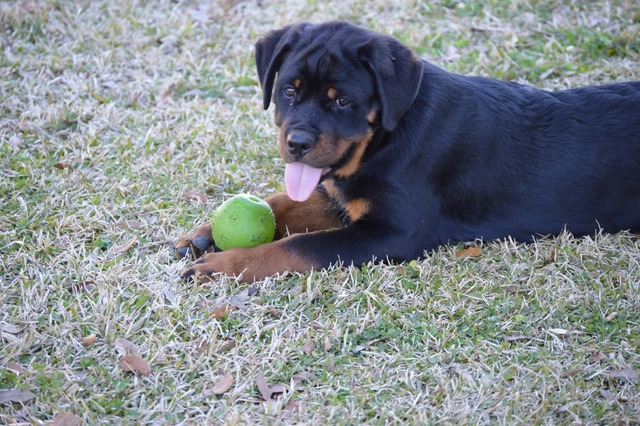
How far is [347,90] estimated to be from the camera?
363 centimetres

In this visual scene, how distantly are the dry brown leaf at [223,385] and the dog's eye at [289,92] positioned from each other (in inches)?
59.5

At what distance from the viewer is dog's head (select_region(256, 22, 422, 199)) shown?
3.61 m

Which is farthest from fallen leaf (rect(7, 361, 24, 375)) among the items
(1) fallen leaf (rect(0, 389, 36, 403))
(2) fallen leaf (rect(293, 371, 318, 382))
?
(2) fallen leaf (rect(293, 371, 318, 382))

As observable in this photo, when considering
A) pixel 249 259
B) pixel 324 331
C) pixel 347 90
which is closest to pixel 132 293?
pixel 249 259

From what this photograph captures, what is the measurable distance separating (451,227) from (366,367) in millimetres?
1194

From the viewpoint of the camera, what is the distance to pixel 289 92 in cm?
380

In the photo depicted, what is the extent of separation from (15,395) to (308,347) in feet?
3.91

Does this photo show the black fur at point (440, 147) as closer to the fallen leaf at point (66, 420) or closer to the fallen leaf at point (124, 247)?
the fallen leaf at point (124, 247)

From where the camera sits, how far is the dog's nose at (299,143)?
11.7 ft

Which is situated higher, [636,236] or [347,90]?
[347,90]

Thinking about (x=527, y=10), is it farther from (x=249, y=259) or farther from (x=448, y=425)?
(x=448, y=425)

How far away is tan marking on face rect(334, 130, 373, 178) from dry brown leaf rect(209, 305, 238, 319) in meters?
0.94

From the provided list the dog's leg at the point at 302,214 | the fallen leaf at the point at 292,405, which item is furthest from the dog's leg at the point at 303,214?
the fallen leaf at the point at 292,405

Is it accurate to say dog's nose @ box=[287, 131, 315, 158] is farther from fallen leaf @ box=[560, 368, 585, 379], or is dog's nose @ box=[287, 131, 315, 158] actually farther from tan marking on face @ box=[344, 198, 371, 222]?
fallen leaf @ box=[560, 368, 585, 379]
